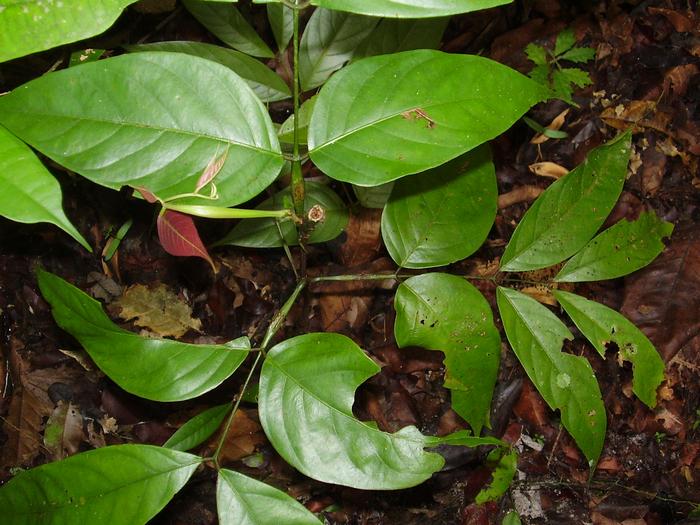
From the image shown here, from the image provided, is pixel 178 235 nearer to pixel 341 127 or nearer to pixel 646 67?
pixel 341 127

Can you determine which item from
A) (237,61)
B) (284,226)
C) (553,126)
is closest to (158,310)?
(284,226)

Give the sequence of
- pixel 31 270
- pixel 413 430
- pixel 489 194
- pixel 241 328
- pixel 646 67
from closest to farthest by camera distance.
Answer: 1. pixel 413 430
2. pixel 489 194
3. pixel 31 270
4. pixel 241 328
5. pixel 646 67

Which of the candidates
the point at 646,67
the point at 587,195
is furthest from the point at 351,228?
the point at 646,67

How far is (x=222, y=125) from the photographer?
3.80 ft

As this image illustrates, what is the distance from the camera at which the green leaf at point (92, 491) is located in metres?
1.22

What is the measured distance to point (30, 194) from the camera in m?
0.91

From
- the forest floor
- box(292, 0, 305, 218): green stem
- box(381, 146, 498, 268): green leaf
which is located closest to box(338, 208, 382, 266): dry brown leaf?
the forest floor

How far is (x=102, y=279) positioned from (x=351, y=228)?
853 mm

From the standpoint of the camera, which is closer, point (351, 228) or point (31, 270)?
point (31, 270)

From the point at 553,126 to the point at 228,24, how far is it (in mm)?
1305

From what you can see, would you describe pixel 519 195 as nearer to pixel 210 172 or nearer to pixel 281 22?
pixel 281 22

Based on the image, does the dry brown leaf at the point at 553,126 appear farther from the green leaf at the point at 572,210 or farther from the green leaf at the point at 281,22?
the green leaf at the point at 281,22

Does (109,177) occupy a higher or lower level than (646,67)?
higher

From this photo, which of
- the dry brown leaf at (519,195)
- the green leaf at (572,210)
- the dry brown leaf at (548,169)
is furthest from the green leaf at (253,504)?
the dry brown leaf at (548,169)
